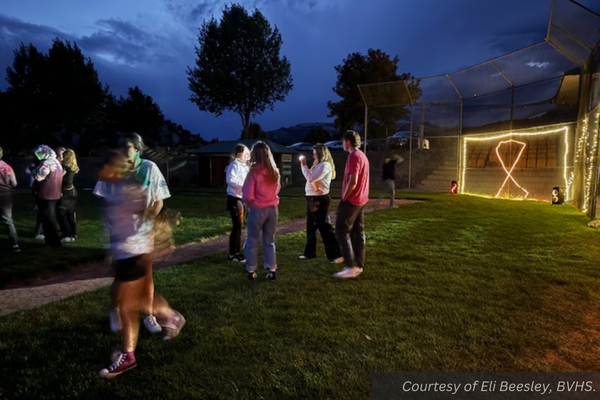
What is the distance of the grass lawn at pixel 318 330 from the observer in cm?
278

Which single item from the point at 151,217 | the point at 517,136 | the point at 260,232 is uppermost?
the point at 517,136

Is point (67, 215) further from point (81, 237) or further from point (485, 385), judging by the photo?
point (485, 385)

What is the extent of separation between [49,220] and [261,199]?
4819 mm

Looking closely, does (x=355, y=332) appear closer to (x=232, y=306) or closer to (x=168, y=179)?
(x=232, y=306)

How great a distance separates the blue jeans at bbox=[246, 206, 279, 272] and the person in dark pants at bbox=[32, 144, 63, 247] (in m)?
4.44

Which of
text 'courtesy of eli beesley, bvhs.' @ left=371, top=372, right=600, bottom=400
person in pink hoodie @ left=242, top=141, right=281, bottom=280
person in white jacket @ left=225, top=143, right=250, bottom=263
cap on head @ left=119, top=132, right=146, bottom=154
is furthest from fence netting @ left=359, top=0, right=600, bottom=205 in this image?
cap on head @ left=119, top=132, right=146, bottom=154

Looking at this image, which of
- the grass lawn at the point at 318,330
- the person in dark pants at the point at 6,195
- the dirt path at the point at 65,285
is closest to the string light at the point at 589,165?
the grass lawn at the point at 318,330

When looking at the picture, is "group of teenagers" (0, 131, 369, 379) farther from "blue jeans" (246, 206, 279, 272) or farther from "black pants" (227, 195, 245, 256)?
"black pants" (227, 195, 245, 256)

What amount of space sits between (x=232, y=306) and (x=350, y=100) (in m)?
34.6

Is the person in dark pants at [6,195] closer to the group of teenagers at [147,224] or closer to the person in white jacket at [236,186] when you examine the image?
the person in white jacket at [236,186]

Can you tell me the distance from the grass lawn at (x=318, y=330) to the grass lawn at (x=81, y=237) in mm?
1070

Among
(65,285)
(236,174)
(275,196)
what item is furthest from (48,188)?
(275,196)

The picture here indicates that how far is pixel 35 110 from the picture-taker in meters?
40.2

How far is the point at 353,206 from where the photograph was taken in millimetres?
5117
